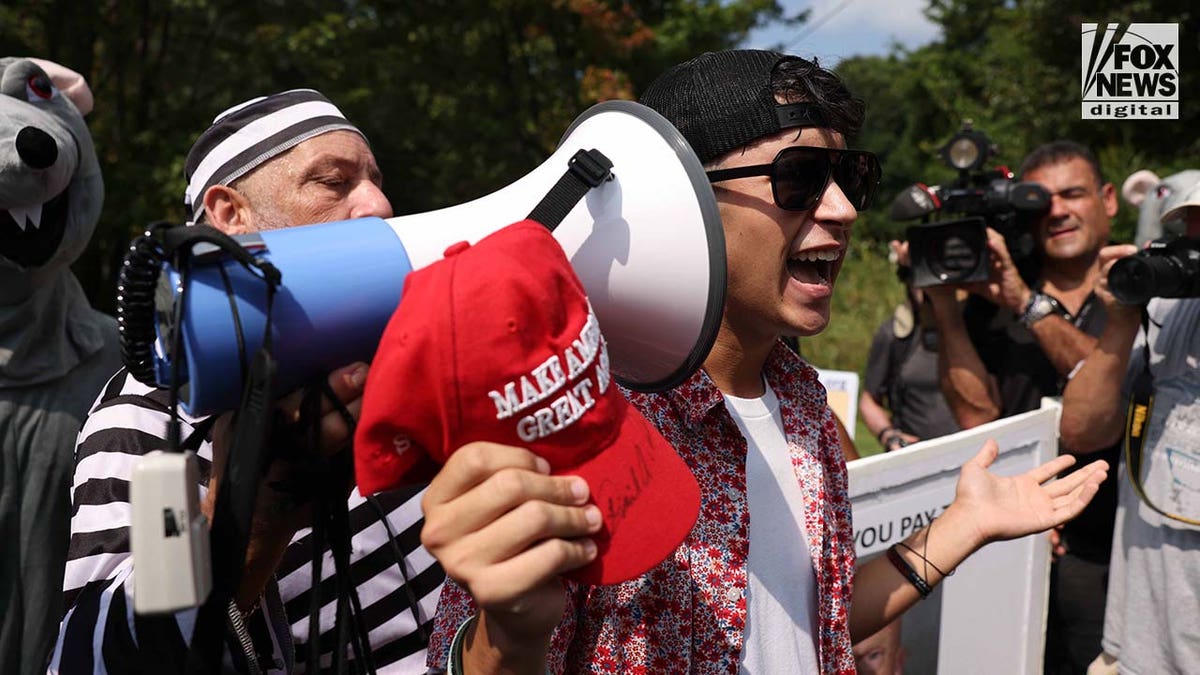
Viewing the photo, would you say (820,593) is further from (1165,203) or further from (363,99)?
(363,99)

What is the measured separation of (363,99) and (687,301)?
1073 centimetres

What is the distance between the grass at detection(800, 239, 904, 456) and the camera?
44.2 ft

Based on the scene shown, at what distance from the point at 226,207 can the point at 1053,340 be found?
270cm

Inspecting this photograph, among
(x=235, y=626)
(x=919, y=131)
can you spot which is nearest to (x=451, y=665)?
(x=235, y=626)

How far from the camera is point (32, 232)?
261cm

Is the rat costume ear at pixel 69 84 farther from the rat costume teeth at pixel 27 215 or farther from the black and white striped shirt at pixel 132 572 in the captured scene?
the black and white striped shirt at pixel 132 572

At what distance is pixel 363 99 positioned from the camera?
37.1ft

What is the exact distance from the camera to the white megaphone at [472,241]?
1046 millimetres

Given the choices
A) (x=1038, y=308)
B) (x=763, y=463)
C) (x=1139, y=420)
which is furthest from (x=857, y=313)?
(x=763, y=463)

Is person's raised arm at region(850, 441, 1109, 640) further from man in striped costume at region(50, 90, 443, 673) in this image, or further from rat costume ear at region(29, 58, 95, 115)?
rat costume ear at region(29, 58, 95, 115)

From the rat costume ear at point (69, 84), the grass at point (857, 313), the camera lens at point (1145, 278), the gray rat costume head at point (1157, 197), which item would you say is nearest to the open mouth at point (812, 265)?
the camera lens at point (1145, 278)

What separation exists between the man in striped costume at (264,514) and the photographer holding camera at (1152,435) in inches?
85.7

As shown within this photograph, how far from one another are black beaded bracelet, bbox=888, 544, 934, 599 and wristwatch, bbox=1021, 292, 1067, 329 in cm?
180

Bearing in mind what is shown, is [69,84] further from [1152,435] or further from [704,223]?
[1152,435]
